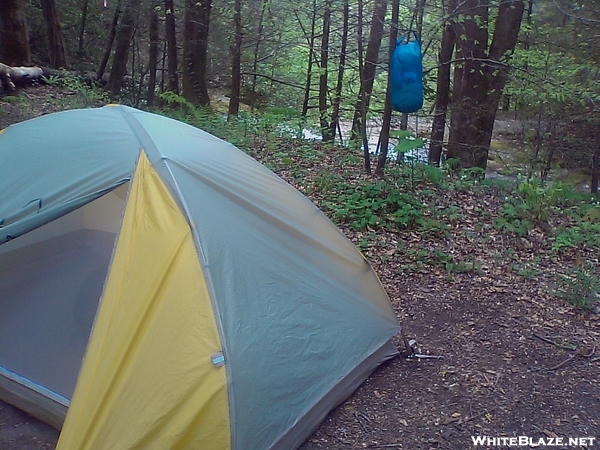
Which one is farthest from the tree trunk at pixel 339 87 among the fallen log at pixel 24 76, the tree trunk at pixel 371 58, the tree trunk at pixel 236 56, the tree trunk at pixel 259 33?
the fallen log at pixel 24 76

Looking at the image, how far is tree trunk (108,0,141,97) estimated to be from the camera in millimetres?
12977

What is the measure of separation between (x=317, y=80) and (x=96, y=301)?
42.7 ft

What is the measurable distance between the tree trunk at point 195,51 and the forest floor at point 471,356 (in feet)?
21.4

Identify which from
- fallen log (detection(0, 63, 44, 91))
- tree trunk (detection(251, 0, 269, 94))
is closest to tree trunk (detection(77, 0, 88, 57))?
fallen log (detection(0, 63, 44, 91))

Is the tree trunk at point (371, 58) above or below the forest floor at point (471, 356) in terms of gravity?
above

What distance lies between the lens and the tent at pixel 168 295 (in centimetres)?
256

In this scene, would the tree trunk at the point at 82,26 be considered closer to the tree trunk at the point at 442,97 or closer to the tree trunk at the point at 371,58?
the tree trunk at the point at 371,58

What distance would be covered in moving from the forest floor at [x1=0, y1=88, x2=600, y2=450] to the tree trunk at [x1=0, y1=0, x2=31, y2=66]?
936 centimetres

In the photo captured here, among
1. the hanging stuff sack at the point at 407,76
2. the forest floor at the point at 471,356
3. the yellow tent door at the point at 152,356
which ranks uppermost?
the hanging stuff sack at the point at 407,76

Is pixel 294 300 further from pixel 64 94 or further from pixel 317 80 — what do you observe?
pixel 317 80

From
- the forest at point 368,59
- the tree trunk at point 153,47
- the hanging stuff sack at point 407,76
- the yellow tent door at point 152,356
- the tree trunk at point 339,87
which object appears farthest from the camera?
the tree trunk at point 153,47

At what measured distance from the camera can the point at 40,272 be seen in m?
3.60

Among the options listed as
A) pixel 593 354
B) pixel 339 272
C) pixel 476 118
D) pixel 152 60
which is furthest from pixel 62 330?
pixel 152 60

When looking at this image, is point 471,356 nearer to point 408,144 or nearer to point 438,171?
point 408,144
